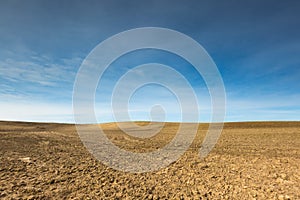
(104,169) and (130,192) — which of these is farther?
(104,169)

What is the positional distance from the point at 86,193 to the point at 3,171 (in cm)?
422

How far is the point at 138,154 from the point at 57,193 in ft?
21.7

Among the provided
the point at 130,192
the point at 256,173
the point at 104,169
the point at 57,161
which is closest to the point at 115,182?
the point at 130,192

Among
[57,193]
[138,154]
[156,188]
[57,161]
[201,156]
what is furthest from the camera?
[138,154]

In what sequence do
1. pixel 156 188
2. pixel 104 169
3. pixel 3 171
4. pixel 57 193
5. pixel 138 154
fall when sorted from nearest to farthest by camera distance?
pixel 57 193
pixel 156 188
pixel 3 171
pixel 104 169
pixel 138 154

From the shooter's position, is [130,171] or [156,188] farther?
[130,171]

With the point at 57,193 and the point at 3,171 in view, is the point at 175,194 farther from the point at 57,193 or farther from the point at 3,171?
the point at 3,171

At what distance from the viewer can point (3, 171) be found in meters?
9.54

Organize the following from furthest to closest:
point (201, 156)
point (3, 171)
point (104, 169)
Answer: point (201, 156), point (104, 169), point (3, 171)

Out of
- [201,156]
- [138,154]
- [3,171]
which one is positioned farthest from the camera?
[138,154]

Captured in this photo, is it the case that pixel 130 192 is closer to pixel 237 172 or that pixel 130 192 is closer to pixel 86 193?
pixel 86 193

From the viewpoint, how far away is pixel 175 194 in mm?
7750

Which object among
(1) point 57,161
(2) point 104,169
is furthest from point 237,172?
(1) point 57,161

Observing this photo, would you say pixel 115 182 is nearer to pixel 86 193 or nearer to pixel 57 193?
pixel 86 193
